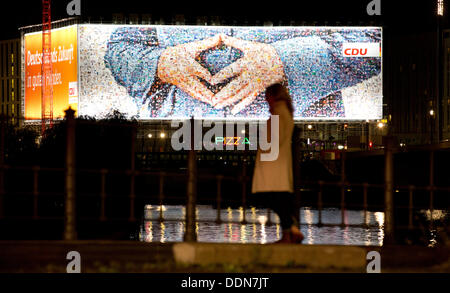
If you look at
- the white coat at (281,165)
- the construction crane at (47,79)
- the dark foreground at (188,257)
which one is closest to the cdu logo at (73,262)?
the dark foreground at (188,257)

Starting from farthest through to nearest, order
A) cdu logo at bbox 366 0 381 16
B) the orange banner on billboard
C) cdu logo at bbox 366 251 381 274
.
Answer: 1. the orange banner on billboard
2. cdu logo at bbox 366 0 381 16
3. cdu logo at bbox 366 251 381 274

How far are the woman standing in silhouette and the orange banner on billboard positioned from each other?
5754cm

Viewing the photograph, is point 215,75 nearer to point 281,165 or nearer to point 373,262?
point 281,165

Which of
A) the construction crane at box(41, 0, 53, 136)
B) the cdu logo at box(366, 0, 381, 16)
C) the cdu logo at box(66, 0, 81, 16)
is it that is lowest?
the construction crane at box(41, 0, 53, 136)

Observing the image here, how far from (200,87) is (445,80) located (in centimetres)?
4369

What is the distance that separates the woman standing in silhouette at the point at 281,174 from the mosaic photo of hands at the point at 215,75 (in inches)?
2272

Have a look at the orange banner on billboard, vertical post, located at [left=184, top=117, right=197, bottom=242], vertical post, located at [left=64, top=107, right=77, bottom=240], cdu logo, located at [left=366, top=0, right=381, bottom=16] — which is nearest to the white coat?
vertical post, located at [left=184, top=117, right=197, bottom=242]

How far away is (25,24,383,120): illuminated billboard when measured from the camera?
218ft

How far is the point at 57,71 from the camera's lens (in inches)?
2692

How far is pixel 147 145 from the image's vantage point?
3108 inches

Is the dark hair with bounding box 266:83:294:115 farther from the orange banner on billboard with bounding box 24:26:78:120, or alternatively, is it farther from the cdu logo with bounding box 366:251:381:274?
the orange banner on billboard with bounding box 24:26:78:120

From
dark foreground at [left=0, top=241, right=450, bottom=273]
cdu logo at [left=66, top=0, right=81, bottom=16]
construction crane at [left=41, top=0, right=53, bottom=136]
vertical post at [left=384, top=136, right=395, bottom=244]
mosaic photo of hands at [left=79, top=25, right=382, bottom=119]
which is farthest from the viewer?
cdu logo at [left=66, top=0, right=81, bottom=16]

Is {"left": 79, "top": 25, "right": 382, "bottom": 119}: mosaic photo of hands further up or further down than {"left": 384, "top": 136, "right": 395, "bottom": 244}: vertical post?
further up
